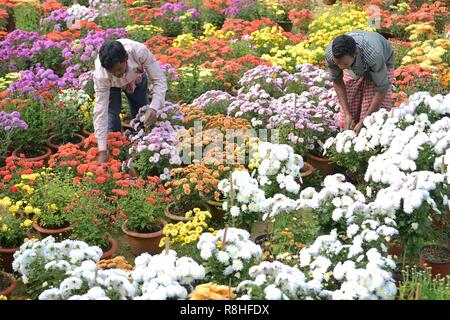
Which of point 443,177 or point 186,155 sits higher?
point 443,177

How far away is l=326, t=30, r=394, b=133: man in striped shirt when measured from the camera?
586cm

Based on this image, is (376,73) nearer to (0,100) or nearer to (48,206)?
(48,206)

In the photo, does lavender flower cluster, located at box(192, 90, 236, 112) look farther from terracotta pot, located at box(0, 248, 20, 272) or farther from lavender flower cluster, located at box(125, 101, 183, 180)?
terracotta pot, located at box(0, 248, 20, 272)

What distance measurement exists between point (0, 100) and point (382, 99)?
3.79 metres

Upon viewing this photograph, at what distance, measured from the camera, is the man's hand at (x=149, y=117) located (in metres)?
6.45

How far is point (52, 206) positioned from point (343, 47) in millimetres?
2564

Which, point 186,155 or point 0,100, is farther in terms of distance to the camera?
point 0,100

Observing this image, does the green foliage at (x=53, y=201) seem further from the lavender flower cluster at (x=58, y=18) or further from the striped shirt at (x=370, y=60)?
the lavender flower cluster at (x=58, y=18)

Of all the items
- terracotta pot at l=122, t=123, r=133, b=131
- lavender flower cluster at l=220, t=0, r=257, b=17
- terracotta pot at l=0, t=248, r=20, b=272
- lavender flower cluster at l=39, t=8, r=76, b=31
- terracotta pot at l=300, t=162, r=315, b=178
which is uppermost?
lavender flower cluster at l=220, t=0, r=257, b=17

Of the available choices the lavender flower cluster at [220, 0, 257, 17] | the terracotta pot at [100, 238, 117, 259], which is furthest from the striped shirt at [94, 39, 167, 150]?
the lavender flower cluster at [220, 0, 257, 17]

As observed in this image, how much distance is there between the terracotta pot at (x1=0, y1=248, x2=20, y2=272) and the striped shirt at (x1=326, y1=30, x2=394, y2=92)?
9.86 ft
